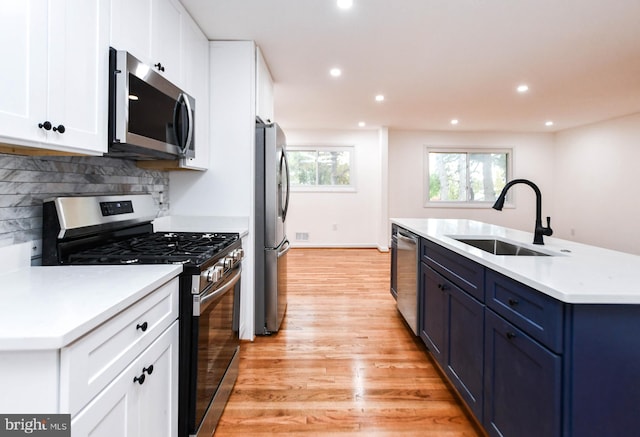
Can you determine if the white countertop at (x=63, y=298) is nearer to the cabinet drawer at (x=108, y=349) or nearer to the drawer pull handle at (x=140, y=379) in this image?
the cabinet drawer at (x=108, y=349)

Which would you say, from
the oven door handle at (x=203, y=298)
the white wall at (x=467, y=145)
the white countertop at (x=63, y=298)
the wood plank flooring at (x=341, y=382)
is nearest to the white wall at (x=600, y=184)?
the white wall at (x=467, y=145)

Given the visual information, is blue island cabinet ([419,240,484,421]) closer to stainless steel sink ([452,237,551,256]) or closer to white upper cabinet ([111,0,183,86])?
stainless steel sink ([452,237,551,256])

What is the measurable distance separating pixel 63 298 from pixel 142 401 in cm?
41

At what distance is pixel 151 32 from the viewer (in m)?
1.78

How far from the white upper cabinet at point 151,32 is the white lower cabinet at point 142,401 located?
4.24 feet

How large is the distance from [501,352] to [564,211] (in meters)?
7.30

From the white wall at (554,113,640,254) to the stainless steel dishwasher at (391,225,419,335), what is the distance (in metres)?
4.97

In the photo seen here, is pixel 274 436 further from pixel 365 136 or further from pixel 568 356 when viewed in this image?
pixel 365 136

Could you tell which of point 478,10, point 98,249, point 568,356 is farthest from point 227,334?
point 478,10

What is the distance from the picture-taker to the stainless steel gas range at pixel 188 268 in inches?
53.3

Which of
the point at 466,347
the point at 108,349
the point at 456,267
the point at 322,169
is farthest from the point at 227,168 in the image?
the point at 322,169

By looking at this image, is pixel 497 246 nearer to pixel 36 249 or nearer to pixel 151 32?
pixel 151 32

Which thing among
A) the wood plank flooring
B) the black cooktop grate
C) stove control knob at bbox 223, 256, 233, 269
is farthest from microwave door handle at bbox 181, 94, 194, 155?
the wood plank flooring

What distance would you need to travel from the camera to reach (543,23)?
2.59m
